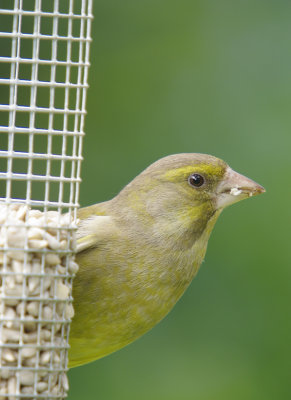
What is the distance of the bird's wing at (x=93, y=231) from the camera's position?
13.0 ft

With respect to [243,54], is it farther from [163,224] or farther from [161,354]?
[163,224]

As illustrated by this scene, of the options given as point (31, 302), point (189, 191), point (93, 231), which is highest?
point (189, 191)

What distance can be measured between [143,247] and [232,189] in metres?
0.56

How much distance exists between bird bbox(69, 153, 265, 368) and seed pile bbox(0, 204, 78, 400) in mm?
410

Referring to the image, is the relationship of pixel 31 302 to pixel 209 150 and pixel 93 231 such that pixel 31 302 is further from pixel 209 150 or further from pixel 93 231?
pixel 209 150

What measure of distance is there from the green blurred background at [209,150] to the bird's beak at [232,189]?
76.6 inches

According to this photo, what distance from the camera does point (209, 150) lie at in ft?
22.0

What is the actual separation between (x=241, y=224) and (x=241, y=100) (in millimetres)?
1048

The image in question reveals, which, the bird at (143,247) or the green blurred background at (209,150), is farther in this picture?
the green blurred background at (209,150)

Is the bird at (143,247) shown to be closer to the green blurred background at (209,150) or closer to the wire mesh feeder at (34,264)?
the wire mesh feeder at (34,264)

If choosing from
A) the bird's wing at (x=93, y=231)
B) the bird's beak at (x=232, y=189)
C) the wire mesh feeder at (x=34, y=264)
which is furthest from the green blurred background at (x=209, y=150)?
the wire mesh feeder at (x=34, y=264)

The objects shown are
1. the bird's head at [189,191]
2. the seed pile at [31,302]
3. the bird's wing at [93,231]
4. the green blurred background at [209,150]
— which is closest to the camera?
the seed pile at [31,302]

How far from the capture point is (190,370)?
626 cm

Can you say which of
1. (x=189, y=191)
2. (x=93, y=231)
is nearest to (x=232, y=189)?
(x=189, y=191)
